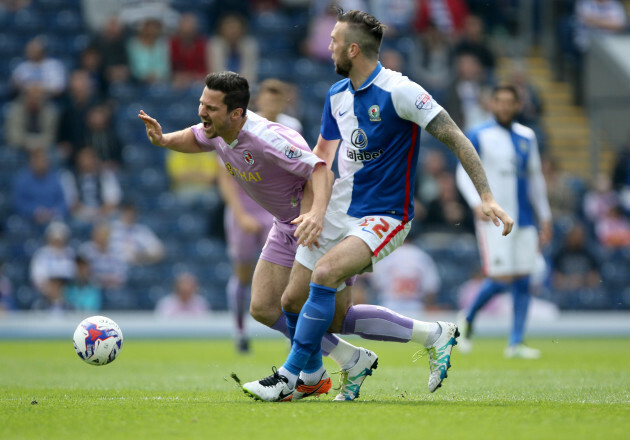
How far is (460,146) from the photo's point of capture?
5.71m

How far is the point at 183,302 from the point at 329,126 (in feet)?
30.1

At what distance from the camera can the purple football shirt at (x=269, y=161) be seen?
6078mm

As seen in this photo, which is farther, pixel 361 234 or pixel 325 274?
pixel 361 234

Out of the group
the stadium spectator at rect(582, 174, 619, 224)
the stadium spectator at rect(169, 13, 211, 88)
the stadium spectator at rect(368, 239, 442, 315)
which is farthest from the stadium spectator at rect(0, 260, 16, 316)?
the stadium spectator at rect(582, 174, 619, 224)

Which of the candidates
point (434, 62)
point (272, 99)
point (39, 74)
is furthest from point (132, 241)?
point (272, 99)

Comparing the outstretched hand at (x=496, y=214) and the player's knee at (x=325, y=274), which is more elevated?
the outstretched hand at (x=496, y=214)

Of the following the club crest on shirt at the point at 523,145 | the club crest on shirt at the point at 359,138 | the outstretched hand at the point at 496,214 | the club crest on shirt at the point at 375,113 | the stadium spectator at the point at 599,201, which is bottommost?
the stadium spectator at the point at 599,201

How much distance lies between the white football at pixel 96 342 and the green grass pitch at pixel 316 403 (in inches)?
9.6

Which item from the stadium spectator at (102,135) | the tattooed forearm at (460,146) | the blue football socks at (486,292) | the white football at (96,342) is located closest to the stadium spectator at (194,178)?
the stadium spectator at (102,135)

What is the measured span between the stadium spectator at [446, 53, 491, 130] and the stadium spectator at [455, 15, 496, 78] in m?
0.25

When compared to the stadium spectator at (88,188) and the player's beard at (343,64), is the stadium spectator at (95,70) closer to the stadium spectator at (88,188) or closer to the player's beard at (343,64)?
the stadium spectator at (88,188)

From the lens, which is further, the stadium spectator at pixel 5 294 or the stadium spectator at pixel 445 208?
the stadium spectator at pixel 445 208

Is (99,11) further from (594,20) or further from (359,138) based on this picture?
(359,138)

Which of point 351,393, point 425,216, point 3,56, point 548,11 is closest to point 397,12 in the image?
point 548,11
